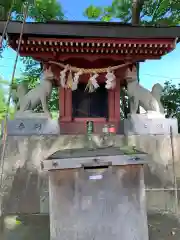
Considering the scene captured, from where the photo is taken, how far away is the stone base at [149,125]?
7.85 metres

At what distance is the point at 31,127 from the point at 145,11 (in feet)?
32.6

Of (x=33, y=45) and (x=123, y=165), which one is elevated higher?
(x=33, y=45)

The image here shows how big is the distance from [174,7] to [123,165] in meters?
11.3

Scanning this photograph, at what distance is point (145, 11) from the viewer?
14.2 m

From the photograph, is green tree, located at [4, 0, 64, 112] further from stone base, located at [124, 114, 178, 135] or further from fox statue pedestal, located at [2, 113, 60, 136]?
stone base, located at [124, 114, 178, 135]

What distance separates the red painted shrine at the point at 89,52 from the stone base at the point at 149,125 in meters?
1.07

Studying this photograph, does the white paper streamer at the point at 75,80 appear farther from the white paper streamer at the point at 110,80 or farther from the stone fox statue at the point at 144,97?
the stone fox statue at the point at 144,97

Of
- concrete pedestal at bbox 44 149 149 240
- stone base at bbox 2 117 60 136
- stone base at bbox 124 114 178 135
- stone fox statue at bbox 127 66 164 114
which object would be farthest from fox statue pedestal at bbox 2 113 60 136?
concrete pedestal at bbox 44 149 149 240

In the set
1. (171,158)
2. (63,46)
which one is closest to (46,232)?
(171,158)

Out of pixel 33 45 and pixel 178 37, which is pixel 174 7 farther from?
pixel 33 45

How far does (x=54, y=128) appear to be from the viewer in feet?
25.6

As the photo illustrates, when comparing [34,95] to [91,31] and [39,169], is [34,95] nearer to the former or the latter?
[39,169]

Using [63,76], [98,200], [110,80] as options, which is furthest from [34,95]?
[98,200]

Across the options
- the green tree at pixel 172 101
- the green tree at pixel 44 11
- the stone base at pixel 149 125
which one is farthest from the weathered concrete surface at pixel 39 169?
the green tree at pixel 44 11
